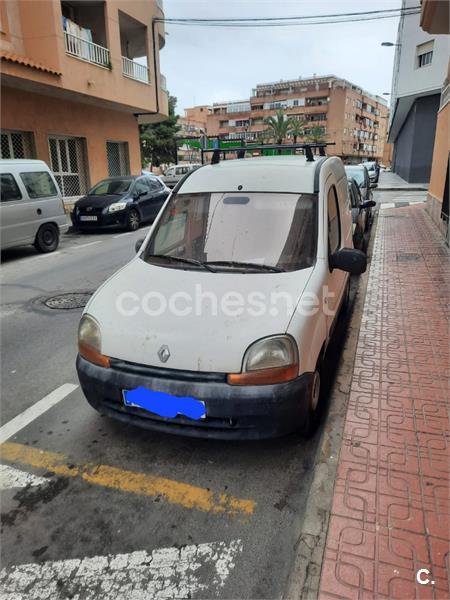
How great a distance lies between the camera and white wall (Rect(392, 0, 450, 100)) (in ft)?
77.9

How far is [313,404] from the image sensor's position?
309 centimetres

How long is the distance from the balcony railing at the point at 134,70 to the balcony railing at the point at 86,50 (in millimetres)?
1164

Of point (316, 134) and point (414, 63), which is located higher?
point (414, 63)

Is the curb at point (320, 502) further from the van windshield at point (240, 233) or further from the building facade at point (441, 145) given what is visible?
the building facade at point (441, 145)

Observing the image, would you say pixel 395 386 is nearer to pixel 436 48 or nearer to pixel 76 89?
pixel 76 89

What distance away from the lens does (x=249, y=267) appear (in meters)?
3.33

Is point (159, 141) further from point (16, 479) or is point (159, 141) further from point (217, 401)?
point (217, 401)

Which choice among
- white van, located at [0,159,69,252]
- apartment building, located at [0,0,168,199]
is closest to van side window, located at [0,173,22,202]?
white van, located at [0,159,69,252]

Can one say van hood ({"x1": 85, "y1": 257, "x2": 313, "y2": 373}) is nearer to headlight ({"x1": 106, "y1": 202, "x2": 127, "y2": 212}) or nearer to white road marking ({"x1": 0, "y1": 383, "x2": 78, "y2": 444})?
white road marking ({"x1": 0, "y1": 383, "x2": 78, "y2": 444})

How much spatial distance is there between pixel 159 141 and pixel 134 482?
4174 cm

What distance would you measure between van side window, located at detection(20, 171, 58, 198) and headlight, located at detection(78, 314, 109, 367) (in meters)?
7.77

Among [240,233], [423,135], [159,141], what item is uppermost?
[159,141]

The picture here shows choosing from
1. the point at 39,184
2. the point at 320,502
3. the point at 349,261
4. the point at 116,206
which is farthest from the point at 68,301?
the point at 116,206

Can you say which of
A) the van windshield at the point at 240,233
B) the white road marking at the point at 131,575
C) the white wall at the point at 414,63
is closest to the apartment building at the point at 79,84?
the van windshield at the point at 240,233
